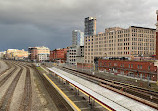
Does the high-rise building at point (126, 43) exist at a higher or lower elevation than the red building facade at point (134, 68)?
higher

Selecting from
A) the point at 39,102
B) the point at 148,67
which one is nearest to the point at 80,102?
the point at 39,102

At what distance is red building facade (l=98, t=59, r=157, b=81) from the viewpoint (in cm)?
4421

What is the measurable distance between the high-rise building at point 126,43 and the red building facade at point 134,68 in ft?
50.1

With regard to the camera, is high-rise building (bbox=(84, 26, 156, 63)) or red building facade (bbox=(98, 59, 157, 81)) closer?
red building facade (bbox=(98, 59, 157, 81))

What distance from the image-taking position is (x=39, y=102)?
22.9 metres

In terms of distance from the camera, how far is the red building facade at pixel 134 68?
145 ft

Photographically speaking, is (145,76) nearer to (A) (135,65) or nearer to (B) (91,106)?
(A) (135,65)

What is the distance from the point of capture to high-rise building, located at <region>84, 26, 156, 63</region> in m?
78.5

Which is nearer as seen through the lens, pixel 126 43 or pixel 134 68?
pixel 134 68

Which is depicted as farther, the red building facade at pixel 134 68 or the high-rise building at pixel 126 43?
the high-rise building at pixel 126 43

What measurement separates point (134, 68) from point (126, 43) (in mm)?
Result: 32199

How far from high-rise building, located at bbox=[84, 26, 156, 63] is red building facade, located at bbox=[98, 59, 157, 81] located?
15.3 meters

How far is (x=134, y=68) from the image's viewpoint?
169 ft

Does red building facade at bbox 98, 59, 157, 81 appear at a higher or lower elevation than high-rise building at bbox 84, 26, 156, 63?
lower
